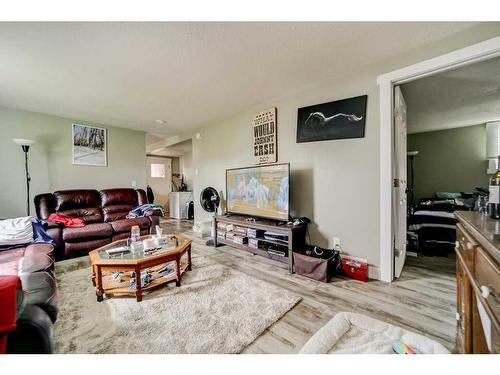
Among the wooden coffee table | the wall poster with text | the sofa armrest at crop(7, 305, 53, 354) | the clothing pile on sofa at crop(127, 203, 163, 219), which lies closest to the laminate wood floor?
the wooden coffee table

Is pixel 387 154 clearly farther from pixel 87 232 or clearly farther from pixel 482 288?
pixel 87 232

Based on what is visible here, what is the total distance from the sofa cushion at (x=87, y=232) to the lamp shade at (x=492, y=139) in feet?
22.1

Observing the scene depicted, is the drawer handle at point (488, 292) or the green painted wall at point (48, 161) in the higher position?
the green painted wall at point (48, 161)

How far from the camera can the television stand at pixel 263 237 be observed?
2348 mm

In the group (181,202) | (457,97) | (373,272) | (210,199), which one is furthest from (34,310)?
(181,202)

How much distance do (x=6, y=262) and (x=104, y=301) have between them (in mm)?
787

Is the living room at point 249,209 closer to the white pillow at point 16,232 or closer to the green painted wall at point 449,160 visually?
the white pillow at point 16,232

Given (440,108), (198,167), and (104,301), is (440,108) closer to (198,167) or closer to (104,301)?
(198,167)

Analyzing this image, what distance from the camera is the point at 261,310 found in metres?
1.58

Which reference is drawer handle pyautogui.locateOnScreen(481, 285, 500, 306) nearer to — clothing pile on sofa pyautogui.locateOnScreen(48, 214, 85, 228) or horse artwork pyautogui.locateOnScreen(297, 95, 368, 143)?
horse artwork pyautogui.locateOnScreen(297, 95, 368, 143)

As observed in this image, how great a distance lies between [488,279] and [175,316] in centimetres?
170

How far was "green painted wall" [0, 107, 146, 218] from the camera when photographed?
3149mm

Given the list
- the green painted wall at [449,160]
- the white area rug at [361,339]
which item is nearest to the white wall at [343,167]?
the white area rug at [361,339]
